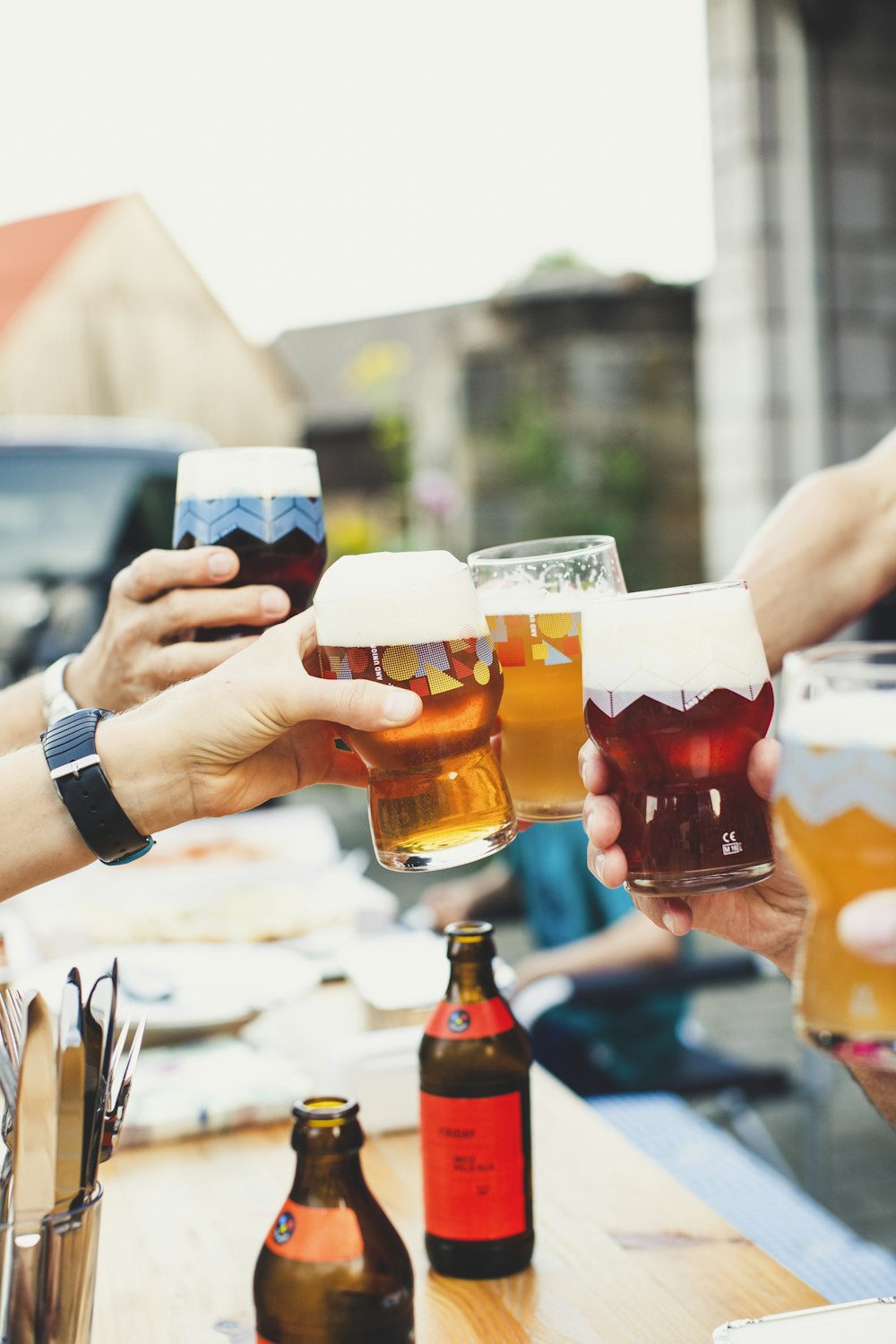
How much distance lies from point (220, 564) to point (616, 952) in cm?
167

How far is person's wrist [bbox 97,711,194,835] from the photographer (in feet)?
4.34

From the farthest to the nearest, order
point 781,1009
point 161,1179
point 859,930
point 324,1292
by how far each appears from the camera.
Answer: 1. point 781,1009
2. point 161,1179
3. point 324,1292
4. point 859,930

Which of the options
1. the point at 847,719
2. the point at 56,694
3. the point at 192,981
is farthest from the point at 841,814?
the point at 192,981

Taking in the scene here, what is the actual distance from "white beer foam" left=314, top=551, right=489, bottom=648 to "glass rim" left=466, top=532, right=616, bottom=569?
0.58 ft

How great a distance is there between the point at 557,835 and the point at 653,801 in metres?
1.90

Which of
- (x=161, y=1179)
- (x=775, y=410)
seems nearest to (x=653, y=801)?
(x=161, y=1179)

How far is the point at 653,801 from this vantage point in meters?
1.26

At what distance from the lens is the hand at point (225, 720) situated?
1256 mm

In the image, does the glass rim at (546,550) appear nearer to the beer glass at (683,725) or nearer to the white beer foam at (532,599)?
the white beer foam at (532,599)

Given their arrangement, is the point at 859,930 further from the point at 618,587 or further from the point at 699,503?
the point at 699,503

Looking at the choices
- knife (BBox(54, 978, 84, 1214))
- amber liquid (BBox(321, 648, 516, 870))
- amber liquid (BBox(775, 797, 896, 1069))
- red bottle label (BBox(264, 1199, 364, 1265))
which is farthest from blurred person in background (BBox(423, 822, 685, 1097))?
amber liquid (BBox(775, 797, 896, 1069))

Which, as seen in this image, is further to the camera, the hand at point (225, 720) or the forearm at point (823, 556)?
the forearm at point (823, 556)

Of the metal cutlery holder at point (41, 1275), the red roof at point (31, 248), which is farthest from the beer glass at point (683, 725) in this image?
the red roof at point (31, 248)

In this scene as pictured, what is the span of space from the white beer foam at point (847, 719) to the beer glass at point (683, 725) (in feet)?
1.08
